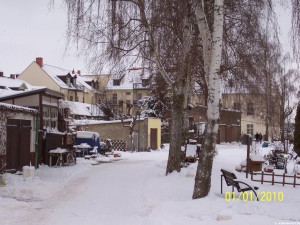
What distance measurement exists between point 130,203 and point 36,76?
5074cm

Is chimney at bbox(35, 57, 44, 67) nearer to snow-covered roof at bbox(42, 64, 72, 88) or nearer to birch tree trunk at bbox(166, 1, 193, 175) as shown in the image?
snow-covered roof at bbox(42, 64, 72, 88)

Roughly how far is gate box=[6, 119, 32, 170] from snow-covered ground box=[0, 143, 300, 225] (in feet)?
3.52

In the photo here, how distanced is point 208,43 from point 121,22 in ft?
17.5

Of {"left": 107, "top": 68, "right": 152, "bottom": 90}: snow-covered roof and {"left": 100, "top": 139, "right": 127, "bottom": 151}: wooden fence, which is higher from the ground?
{"left": 107, "top": 68, "right": 152, "bottom": 90}: snow-covered roof

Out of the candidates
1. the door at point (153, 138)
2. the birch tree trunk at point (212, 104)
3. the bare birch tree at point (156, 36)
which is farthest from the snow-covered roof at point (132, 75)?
the door at point (153, 138)

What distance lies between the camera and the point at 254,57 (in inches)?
822

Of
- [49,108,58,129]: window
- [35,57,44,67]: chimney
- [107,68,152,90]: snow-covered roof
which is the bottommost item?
[49,108,58,129]: window

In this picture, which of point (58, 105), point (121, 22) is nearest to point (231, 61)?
point (121, 22)

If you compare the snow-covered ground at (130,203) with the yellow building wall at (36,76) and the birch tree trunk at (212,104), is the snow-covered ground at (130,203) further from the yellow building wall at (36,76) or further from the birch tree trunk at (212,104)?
the yellow building wall at (36,76)

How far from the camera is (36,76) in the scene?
193 ft


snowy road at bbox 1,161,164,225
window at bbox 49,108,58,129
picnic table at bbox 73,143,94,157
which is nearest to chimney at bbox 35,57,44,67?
picnic table at bbox 73,143,94,157

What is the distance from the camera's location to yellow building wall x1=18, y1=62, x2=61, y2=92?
58.8 metres

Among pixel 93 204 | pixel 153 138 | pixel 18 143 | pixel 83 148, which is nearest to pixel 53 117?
pixel 18 143

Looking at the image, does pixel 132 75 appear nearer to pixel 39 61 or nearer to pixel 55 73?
pixel 39 61
